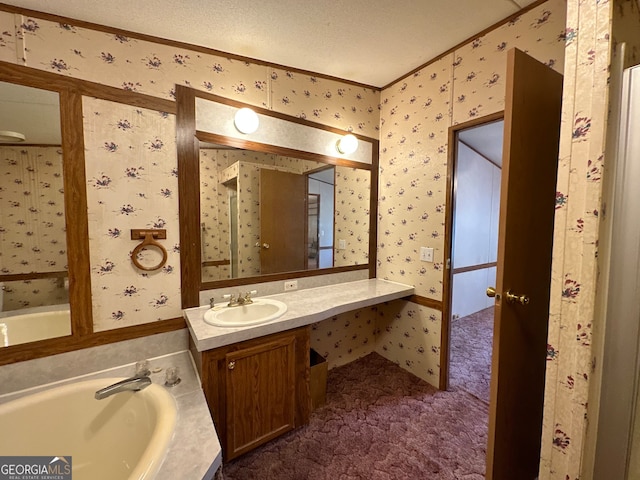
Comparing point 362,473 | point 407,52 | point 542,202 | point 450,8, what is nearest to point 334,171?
point 407,52

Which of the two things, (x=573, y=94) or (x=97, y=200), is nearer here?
(x=573, y=94)

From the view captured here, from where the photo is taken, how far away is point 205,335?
130cm

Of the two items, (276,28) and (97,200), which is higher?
(276,28)

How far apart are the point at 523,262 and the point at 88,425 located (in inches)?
84.7

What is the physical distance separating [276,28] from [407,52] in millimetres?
927

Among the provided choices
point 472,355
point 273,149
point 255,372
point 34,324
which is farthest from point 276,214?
point 472,355

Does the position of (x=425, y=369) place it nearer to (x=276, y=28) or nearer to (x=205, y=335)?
(x=205, y=335)

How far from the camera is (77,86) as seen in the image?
52.6 inches

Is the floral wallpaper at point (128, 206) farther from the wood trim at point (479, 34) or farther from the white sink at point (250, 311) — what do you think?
the wood trim at point (479, 34)

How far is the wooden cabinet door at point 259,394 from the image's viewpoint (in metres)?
1.40

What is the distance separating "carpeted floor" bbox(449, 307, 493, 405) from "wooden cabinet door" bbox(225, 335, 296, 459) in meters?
1.41

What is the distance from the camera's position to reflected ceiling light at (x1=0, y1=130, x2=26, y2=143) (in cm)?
124

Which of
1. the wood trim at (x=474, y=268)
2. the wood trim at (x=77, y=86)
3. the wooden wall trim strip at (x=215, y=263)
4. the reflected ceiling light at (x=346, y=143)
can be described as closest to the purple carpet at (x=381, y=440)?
the wooden wall trim strip at (x=215, y=263)

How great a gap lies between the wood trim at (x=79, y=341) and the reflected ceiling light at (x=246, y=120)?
130cm
